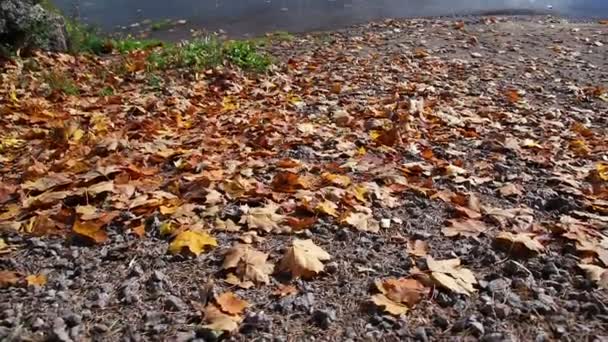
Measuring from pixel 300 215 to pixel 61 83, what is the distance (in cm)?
341

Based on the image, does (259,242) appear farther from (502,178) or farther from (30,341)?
(502,178)

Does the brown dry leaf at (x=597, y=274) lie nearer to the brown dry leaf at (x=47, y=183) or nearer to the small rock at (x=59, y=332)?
the small rock at (x=59, y=332)

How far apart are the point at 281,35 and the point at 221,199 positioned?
6911mm

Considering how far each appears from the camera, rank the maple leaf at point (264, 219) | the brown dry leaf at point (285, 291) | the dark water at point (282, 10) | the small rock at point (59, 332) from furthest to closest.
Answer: the dark water at point (282, 10)
the maple leaf at point (264, 219)
the brown dry leaf at point (285, 291)
the small rock at point (59, 332)

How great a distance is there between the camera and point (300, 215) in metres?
2.68

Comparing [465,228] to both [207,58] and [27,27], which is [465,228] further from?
[27,27]

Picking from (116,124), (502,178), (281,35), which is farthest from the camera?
(281,35)

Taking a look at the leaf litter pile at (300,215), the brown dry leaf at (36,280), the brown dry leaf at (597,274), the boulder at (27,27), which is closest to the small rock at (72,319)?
the leaf litter pile at (300,215)

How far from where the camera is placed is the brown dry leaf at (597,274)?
2.18 meters

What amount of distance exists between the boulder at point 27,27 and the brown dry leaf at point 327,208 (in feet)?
16.4

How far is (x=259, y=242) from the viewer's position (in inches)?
96.7

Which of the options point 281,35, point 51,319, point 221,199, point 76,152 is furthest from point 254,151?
point 281,35

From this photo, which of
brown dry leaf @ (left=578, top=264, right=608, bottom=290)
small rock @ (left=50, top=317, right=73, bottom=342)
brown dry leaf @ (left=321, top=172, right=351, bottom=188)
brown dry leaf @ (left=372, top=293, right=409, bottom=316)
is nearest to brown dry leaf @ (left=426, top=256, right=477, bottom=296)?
brown dry leaf @ (left=372, top=293, right=409, bottom=316)

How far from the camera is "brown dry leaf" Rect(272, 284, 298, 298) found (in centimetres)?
212
